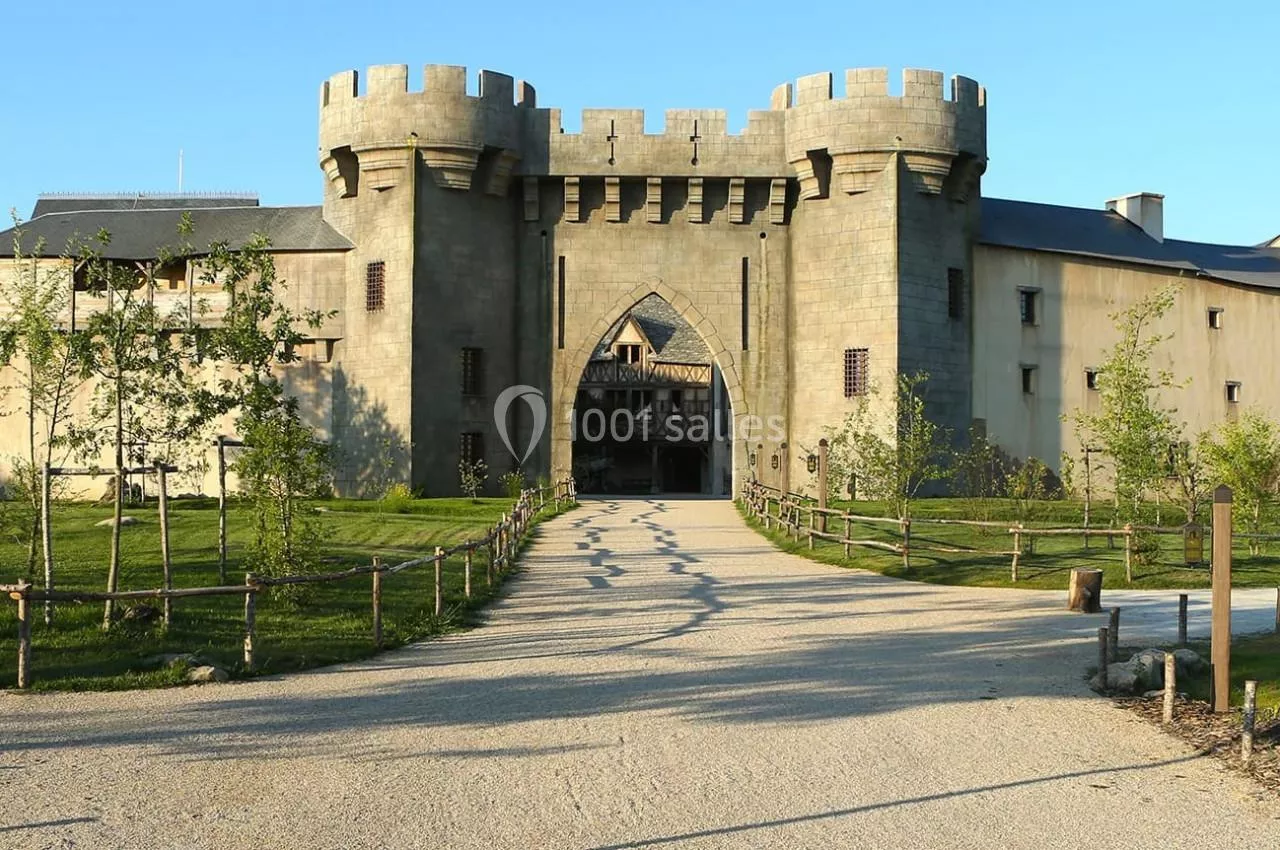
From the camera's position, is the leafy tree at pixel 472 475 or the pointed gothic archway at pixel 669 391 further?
the pointed gothic archway at pixel 669 391

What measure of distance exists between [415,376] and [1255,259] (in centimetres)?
2891

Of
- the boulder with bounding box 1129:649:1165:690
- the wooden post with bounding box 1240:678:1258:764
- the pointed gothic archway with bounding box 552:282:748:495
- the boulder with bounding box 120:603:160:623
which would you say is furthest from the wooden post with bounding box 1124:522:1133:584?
the pointed gothic archway with bounding box 552:282:748:495

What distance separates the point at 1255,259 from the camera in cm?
4578

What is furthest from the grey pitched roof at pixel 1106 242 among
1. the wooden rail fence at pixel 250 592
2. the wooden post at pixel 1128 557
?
the wooden rail fence at pixel 250 592

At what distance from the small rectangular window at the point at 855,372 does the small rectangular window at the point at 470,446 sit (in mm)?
10501

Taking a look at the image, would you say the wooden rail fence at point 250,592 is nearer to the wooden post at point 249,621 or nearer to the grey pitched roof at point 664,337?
the wooden post at point 249,621

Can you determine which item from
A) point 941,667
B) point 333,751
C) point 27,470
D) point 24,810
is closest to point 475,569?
point 27,470

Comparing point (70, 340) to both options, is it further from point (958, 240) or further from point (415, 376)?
point (958, 240)

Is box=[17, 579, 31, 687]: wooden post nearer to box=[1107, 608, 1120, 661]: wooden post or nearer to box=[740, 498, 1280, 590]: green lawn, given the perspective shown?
box=[1107, 608, 1120, 661]: wooden post

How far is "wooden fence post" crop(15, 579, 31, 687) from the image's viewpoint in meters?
11.4

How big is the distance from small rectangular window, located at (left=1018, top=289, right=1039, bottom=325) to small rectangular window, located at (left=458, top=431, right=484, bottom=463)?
53.2 feet

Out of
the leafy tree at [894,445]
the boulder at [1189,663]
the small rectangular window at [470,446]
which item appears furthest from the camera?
the small rectangular window at [470,446]

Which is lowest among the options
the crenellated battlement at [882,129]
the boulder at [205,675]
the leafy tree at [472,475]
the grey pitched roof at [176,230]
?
the boulder at [205,675]

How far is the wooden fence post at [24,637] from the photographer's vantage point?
1138cm
